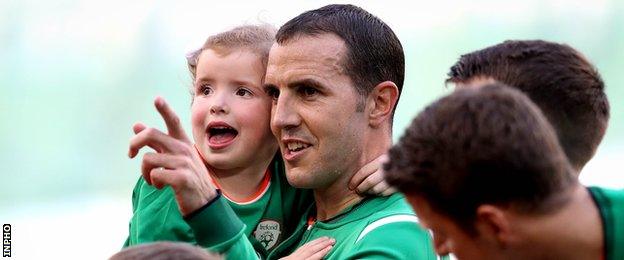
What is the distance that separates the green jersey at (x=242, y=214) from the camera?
293 cm

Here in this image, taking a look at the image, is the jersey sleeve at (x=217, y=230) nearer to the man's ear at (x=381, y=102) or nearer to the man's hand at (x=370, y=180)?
the man's hand at (x=370, y=180)

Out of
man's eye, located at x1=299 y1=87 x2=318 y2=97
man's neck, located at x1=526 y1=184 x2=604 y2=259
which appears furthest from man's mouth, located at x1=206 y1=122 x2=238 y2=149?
man's neck, located at x1=526 y1=184 x2=604 y2=259

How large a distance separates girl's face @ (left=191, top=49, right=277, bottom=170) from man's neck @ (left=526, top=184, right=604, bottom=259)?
4.19ft

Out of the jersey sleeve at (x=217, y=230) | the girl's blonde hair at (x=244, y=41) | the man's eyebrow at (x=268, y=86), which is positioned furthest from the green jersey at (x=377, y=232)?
the girl's blonde hair at (x=244, y=41)

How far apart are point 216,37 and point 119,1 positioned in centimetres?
491

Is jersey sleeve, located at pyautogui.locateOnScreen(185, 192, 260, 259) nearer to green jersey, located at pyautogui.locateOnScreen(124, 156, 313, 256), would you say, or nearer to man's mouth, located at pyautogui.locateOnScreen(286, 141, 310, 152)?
green jersey, located at pyautogui.locateOnScreen(124, 156, 313, 256)

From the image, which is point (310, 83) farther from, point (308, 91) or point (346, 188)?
point (346, 188)

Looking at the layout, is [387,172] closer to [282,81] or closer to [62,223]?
[282,81]

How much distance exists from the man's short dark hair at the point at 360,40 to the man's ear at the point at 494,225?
1.11 meters

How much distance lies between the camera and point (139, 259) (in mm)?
2064

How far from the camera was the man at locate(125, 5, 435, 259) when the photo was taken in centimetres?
312

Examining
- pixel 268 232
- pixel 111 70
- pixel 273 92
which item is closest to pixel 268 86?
pixel 273 92

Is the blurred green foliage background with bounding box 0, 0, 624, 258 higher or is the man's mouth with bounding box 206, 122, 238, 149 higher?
the man's mouth with bounding box 206, 122, 238, 149

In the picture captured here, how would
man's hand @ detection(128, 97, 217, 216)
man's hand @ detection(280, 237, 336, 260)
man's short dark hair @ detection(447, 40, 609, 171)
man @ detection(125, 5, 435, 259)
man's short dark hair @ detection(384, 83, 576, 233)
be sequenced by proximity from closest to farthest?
man's short dark hair @ detection(384, 83, 576, 233), man's short dark hair @ detection(447, 40, 609, 171), man's hand @ detection(128, 97, 217, 216), man's hand @ detection(280, 237, 336, 260), man @ detection(125, 5, 435, 259)
